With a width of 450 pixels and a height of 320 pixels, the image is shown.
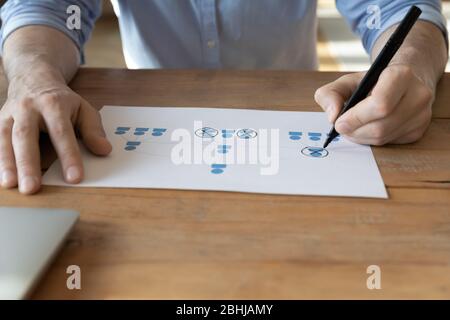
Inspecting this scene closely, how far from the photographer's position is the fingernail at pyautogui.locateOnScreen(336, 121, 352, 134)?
58cm

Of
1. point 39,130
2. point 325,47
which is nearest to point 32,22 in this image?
point 39,130

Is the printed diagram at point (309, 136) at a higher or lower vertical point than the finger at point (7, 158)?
lower

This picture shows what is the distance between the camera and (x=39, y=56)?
2.35 ft

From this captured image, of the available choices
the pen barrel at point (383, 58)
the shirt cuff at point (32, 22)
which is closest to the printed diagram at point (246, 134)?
the pen barrel at point (383, 58)

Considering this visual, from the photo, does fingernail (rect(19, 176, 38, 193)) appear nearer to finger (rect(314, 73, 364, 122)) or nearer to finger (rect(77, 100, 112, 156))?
finger (rect(77, 100, 112, 156))

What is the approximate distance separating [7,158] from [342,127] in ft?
1.14

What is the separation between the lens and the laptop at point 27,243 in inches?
14.7

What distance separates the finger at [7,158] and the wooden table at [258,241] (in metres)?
0.01

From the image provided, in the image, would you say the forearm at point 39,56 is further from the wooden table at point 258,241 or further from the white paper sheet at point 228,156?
the wooden table at point 258,241

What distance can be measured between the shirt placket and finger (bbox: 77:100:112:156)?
17.5 inches

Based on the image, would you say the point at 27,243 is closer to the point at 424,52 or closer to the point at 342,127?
the point at 342,127


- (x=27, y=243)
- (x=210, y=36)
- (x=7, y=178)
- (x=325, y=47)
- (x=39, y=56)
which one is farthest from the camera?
(x=325, y=47)

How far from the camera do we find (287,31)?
105 centimetres
